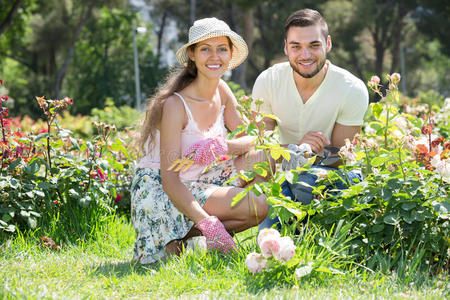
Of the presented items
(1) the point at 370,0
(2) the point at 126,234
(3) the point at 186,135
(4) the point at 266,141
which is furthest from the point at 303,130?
(1) the point at 370,0

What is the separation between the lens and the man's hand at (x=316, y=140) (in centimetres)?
338

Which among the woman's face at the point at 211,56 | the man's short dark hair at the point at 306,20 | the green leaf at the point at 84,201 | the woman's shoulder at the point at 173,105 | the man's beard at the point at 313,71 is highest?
the man's short dark hair at the point at 306,20

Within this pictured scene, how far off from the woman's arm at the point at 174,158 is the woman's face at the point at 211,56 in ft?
0.96

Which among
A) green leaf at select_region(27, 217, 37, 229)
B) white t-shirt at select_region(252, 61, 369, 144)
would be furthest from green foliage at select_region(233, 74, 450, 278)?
green leaf at select_region(27, 217, 37, 229)

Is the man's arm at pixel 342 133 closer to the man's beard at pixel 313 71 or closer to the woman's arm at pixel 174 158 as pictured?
the man's beard at pixel 313 71

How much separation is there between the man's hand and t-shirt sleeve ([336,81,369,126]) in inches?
10.1

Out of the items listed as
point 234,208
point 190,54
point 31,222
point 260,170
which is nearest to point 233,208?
point 234,208

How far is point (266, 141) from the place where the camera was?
104 inches

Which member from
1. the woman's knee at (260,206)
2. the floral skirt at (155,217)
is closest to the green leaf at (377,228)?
the woman's knee at (260,206)

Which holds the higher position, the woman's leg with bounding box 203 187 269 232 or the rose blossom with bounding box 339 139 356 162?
the rose blossom with bounding box 339 139 356 162

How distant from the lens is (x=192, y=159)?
3289mm

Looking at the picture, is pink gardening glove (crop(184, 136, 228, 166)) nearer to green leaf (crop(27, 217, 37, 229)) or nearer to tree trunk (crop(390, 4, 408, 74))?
green leaf (crop(27, 217, 37, 229))

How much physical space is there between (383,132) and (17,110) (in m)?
25.0

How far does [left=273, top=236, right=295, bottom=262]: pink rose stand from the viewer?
2.36 metres
